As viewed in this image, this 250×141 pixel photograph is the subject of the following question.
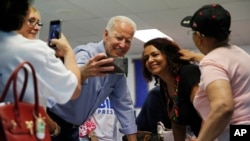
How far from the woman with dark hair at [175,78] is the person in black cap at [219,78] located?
196mm

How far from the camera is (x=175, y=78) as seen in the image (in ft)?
6.29

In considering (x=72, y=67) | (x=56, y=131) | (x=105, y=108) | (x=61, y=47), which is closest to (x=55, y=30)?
(x=61, y=47)

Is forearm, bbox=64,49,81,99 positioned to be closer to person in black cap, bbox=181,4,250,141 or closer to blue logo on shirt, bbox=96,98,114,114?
person in black cap, bbox=181,4,250,141

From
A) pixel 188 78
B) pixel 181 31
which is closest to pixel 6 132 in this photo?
pixel 188 78

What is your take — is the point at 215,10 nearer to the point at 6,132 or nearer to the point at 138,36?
the point at 6,132

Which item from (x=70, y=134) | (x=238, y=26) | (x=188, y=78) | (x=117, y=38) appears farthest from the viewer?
(x=238, y=26)

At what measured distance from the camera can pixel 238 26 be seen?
6.17 m

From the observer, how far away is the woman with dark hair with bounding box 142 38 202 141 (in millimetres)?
1717

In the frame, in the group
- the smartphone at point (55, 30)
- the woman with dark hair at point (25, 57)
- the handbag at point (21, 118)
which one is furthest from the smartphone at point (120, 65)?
the handbag at point (21, 118)

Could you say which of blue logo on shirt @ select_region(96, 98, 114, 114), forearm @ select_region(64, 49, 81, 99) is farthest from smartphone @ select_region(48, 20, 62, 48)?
blue logo on shirt @ select_region(96, 98, 114, 114)

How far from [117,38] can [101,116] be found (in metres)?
1.05

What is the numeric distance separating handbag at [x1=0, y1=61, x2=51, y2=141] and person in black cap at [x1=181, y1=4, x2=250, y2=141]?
0.64 metres

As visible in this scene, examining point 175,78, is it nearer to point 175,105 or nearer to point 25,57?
point 175,105

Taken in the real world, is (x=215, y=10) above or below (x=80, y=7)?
below
